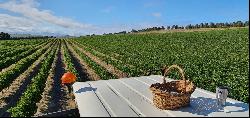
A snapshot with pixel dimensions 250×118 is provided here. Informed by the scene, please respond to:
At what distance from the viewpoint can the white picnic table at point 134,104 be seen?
18.6ft

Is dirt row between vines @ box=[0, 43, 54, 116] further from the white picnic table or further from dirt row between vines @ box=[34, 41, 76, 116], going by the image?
the white picnic table

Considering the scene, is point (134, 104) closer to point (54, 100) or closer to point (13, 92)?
point (54, 100)

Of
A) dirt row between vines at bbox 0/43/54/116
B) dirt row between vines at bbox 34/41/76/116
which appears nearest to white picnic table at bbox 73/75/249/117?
dirt row between vines at bbox 34/41/76/116

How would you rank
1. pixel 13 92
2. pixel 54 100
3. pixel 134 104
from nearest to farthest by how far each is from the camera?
pixel 134 104, pixel 54 100, pixel 13 92

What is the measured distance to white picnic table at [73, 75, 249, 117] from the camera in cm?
566

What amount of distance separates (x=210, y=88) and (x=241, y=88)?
167 centimetres

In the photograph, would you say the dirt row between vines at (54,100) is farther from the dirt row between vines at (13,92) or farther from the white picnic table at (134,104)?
the white picnic table at (134,104)

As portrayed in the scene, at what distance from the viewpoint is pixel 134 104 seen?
6.27 meters

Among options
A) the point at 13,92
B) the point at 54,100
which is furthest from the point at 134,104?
the point at 13,92

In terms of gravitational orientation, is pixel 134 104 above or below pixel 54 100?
above

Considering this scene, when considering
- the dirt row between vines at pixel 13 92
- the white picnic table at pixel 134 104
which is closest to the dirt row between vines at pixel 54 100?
the dirt row between vines at pixel 13 92

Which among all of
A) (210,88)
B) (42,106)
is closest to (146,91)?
(210,88)

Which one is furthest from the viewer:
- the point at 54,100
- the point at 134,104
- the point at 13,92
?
the point at 13,92

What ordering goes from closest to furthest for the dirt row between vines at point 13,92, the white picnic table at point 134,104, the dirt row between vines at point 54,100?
the white picnic table at point 134,104 → the dirt row between vines at point 54,100 → the dirt row between vines at point 13,92
